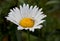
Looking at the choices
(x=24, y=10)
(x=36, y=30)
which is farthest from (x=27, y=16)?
(x=36, y=30)

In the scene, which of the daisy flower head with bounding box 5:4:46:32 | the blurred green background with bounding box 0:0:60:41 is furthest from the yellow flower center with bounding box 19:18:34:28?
the blurred green background with bounding box 0:0:60:41

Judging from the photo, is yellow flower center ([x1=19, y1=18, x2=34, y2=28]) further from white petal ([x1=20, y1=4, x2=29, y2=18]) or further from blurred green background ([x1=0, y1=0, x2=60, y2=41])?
blurred green background ([x1=0, y1=0, x2=60, y2=41])

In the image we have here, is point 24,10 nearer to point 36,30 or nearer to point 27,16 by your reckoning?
point 27,16

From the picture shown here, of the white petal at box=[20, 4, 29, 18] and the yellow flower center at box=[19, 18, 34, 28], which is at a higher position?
the white petal at box=[20, 4, 29, 18]

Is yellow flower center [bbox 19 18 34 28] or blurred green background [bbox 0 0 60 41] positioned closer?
yellow flower center [bbox 19 18 34 28]

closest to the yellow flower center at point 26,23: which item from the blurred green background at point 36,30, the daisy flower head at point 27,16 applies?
the daisy flower head at point 27,16

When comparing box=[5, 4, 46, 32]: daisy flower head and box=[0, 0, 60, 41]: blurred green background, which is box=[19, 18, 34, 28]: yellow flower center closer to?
box=[5, 4, 46, 32]: daisy flower head

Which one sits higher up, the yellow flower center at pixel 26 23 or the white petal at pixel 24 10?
the white petal at pixel 24 10

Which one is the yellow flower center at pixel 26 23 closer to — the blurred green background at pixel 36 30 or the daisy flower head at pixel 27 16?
the daisy flower head at pixel 27 16
